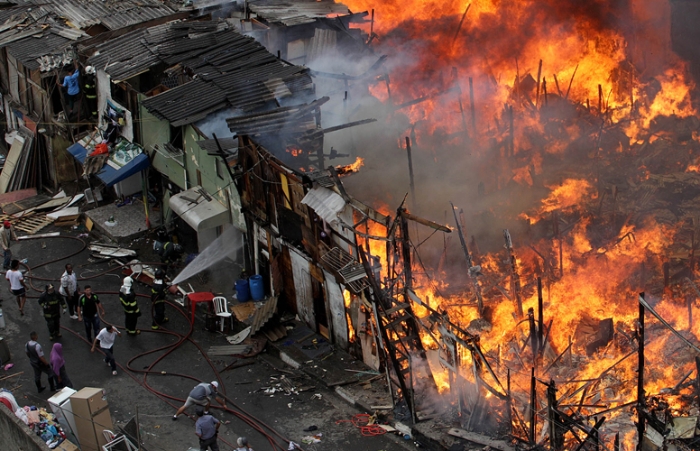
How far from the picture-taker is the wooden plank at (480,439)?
17.6 m

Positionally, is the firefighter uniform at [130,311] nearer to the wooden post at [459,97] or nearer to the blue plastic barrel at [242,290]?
the blue plastic barrel at [242,290]

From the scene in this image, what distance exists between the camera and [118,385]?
67.9 ft

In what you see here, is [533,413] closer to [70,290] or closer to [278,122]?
[278,122]

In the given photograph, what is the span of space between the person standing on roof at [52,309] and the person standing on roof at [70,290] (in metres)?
0.30

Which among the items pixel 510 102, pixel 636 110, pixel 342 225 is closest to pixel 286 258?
pixel 342 225

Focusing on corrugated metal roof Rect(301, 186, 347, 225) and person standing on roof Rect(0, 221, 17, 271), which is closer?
corrugated metal roof Rect(301, 186, 347, 225)

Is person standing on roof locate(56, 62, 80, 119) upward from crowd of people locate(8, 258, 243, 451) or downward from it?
upward

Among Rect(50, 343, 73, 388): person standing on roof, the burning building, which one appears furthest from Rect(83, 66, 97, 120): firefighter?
Rect(50, 343, 73, 388): person standing on roof

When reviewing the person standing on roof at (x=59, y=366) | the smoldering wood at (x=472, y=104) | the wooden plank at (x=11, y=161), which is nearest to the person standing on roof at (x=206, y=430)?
the person standing on roof at (x=59, y=366)

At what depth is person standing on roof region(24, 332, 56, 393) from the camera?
63.9 feet

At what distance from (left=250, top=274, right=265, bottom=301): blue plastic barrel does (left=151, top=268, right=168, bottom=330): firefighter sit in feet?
7.06

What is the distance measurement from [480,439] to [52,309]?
10305 millimetres

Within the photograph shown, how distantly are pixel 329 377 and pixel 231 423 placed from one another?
2463 mm

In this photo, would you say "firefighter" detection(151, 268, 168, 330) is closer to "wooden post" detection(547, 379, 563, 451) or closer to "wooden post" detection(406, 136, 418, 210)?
"wooden post" detection(406, 136, 418, 210)
